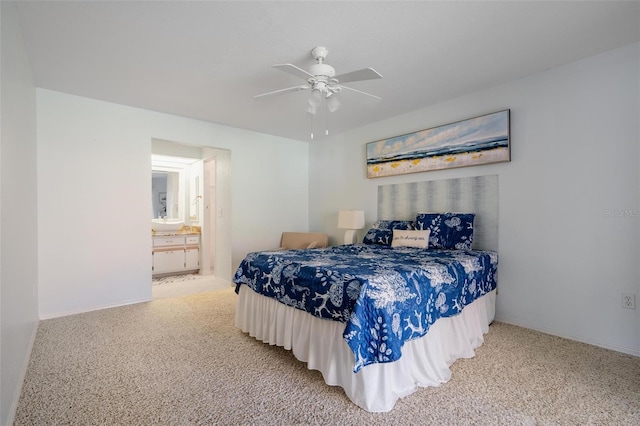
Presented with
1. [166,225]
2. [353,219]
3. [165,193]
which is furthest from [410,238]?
[165,193]

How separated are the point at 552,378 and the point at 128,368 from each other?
3.00 m

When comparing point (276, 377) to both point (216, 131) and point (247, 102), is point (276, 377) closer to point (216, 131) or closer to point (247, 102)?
point (247, 102)

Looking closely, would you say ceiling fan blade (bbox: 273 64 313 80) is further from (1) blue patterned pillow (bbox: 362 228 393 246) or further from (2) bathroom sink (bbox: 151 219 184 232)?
(2) bathroom sink (bbox: 151 219 184 232)

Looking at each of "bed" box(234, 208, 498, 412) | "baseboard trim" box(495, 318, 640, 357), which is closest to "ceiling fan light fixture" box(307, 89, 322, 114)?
"bed" box(234, 208, 498, 412)

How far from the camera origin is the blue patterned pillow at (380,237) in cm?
373

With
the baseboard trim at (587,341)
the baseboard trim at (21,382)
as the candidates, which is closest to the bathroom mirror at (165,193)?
the baseboard trim at (21,382)

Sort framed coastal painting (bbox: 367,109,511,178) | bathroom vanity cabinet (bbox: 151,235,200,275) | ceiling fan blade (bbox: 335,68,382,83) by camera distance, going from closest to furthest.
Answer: ceiling fan blade (bbox: 335,68,382,83)
framed coastal painting (bbox: 367,109,511,178)
bathroom vanity cabinet (bbox: 151,235,200,275)

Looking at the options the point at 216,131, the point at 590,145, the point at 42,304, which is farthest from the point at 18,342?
the point at 590,145

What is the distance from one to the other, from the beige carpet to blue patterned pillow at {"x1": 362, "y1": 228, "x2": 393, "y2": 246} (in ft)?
4.67

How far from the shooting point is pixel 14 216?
6.47ft

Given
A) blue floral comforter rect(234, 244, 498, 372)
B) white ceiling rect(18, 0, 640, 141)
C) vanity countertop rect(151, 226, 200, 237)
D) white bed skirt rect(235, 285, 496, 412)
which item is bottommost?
white bed skirt rect(235, 285, 496, 412)

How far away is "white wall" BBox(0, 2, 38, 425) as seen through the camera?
1622 mm

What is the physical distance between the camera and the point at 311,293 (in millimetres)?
2100

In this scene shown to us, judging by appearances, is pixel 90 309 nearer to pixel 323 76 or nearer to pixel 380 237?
pixel 380 237
